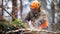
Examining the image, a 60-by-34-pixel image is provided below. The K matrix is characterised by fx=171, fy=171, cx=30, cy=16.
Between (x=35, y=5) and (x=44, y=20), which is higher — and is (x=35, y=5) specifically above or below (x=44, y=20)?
above

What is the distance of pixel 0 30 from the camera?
134 cm

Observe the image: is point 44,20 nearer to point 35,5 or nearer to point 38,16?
point 38,16

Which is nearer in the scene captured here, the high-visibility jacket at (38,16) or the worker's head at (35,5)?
the high-visibility jacket at (38,16)

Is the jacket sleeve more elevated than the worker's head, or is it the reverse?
the worker's head

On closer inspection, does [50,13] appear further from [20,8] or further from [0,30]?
[0,30]

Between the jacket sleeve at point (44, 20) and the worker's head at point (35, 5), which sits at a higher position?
the worker's head at point (35, 5)

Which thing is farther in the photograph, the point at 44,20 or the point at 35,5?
the point at 35,5

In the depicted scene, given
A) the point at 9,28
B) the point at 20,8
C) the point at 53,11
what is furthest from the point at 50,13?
the point at 9,28

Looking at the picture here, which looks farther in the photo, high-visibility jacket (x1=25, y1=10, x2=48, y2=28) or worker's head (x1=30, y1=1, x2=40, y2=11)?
worker's head (x1=30, y1=1, x2=40, y2=11)

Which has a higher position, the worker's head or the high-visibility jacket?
the worker's head

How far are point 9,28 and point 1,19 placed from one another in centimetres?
11

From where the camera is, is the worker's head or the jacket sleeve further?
the worker's head

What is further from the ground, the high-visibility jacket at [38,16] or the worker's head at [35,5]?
the worker's head at [35,5]

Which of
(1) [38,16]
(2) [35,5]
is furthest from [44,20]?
(2) [35,5]
